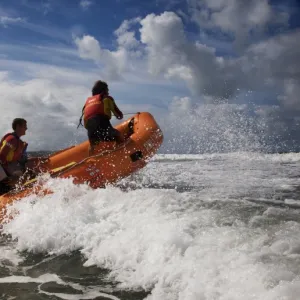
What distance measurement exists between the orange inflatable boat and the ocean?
24 centimetres

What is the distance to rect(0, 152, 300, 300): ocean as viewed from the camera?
7.25ft

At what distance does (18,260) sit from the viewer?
3.17 m

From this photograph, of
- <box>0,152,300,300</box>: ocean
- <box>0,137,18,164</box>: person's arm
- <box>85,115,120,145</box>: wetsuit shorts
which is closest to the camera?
<box>0,152,300,300</box>: ocean

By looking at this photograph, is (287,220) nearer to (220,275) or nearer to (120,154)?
(220,275)

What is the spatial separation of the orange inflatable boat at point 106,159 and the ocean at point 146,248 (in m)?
0.24

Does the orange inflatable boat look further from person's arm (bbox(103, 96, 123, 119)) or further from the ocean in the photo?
person's arm (bbox(103, 96, 123, 119))

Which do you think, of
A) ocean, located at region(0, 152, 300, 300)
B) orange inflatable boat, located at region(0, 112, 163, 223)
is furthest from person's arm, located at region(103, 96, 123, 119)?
ocean, located at region(0, 152, 300, 300)

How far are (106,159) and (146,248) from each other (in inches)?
96.6

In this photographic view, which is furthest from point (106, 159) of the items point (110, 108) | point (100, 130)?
point (110, 108)

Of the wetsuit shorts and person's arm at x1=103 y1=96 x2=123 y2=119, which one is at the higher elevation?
person's arm at x1=103 y1=96 x2=123 y2=119

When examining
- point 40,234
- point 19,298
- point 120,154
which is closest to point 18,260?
point 40,234

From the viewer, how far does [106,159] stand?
510 centimetres

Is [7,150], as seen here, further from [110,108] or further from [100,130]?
[110,108]

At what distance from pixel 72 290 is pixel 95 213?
145 centimetres
